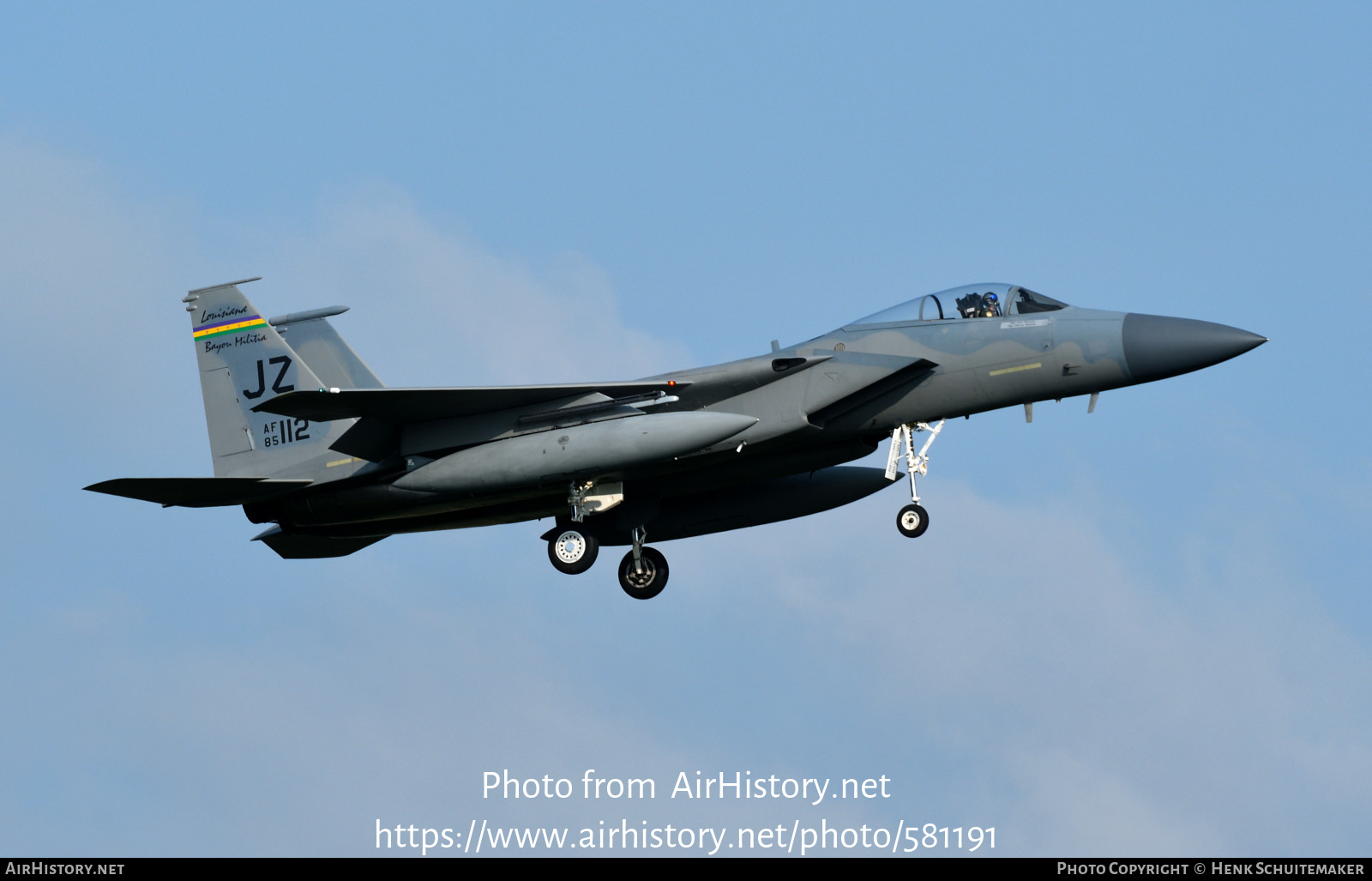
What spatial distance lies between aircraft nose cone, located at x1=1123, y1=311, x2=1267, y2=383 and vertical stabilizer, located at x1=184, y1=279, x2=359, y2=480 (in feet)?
35.5

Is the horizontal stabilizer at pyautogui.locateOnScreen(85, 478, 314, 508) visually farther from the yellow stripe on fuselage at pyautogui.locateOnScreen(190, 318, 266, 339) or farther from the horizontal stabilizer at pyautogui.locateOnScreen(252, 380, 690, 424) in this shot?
the yellow stripe on fuselage at pyautogui.locateOnScreen(190, 318, 266, 339)

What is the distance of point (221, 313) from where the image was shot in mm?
24344

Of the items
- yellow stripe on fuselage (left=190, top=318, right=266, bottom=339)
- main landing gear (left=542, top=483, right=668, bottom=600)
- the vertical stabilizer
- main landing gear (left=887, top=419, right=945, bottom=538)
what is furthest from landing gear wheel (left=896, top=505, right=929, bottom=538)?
yellow stripe on fuselage (left=190, top=318, right=266, bottom=339)

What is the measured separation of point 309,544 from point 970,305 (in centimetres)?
1039

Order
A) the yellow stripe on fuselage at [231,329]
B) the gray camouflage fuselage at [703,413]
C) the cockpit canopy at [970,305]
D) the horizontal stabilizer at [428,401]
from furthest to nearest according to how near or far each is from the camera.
Result: the yellow stripe on fuselage at [231,329]
the cockpit canopy at [970,305]
the gray camouflage fuselage at [703,413]
the horizontal stabilizer at [428,401]

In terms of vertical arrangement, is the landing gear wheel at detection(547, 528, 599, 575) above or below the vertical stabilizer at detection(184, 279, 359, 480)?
below

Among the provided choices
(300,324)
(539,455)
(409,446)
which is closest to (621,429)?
(539,455)

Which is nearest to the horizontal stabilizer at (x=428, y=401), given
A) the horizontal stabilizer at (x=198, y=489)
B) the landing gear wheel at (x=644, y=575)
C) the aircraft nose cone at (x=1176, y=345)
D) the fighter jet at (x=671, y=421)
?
the fighter jet at (x=671, y=421)

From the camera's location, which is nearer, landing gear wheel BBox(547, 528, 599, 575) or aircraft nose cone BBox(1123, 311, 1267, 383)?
aircraft nose cone BBox(1123, 311, 1267, 383)

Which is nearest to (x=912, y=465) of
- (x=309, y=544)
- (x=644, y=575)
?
(x=644, y=575)

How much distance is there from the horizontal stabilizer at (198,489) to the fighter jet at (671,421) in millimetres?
29

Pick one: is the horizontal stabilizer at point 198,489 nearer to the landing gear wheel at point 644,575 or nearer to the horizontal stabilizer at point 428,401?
the horizontal stabilizer at point 428,401

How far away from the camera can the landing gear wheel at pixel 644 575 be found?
2378 cm

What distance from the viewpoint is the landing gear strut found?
23.8m
